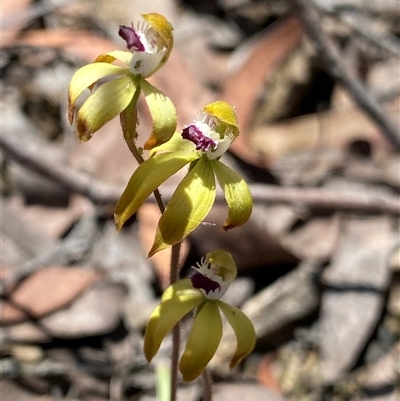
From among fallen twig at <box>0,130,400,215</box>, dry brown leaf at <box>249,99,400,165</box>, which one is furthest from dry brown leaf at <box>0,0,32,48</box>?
dry brown leaf at <box>249,99,400,165</box>

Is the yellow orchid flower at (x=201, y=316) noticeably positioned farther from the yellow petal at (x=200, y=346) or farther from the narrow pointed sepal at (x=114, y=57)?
the narrow pointed sepal at (x=114, y=57)

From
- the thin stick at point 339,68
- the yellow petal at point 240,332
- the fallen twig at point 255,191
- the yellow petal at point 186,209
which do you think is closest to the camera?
the yellow petal at point 186,209

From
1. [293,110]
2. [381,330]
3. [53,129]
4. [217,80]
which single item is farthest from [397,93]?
[53,129]

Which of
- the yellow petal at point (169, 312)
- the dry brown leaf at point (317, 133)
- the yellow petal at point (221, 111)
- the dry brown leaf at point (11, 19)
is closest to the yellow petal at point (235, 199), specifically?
the yellow petal at point (221, 111)

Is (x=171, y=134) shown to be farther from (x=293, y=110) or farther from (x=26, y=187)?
(x=293, y=110)

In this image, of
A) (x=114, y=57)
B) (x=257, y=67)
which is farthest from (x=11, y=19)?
(x=114, y=57)

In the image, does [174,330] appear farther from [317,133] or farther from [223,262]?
[317,133]

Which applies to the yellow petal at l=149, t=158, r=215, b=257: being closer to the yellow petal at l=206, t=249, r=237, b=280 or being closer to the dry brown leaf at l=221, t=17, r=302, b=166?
the yellow petal at l=206, t=249, r=237, b=280
